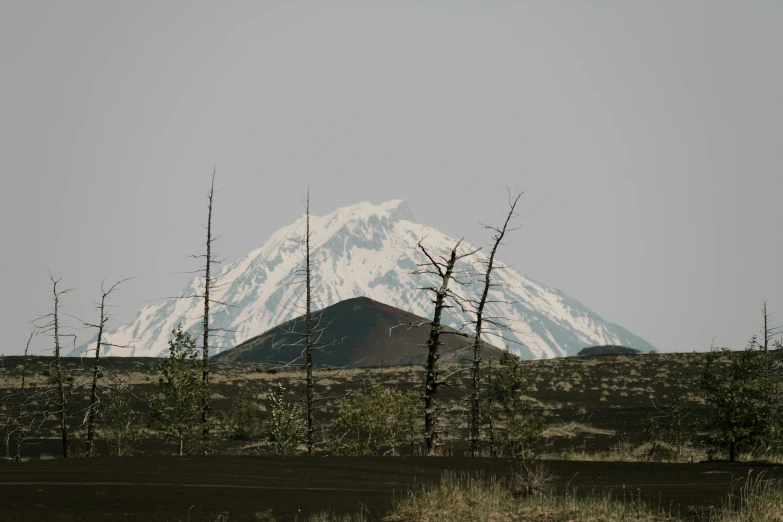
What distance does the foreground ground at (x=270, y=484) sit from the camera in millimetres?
14367

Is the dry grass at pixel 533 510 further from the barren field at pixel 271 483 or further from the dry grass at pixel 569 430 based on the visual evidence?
the dry grass at pixel 569 430

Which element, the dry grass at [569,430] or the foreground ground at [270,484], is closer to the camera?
the foreground ground at [270,484]

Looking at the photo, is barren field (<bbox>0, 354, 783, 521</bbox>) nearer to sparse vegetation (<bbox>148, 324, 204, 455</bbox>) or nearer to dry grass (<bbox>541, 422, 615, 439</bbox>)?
sparse vegetation (<bbox>148, 324, 204, 455</bbox>)

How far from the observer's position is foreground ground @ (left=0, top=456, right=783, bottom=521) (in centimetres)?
1437

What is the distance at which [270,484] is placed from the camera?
1780 centimetres

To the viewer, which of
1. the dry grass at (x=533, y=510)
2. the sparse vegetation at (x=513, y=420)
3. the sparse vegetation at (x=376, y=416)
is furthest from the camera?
the sparse vegetation at (x=376, y=416)

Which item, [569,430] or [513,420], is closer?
[513,420]

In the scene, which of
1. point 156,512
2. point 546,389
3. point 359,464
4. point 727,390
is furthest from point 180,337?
point 546,389

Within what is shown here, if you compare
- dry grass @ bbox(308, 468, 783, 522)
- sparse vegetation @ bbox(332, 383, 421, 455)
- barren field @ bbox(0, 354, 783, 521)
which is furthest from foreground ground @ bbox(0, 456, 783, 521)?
sparse vegetation @ bbox(332, 383, 421, 455)

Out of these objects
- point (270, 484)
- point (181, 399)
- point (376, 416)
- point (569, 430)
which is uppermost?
point (181, 399)

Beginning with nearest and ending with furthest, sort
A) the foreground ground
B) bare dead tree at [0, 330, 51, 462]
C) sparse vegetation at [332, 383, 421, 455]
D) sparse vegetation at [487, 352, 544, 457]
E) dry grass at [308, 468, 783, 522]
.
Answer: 1. dry grass at [308, 468, 783, 522]
2. the foreground ground
3. sparse vegetation at [487, 352, 544, 457]
4. sparse vegetation at [332, 383, 421, 455]
5. bare dead tree at [0, 330, 51, 462]

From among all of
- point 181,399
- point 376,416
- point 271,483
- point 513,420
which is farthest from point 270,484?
point 513,420

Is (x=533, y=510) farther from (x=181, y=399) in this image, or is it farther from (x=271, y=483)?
(x=181, y=399)

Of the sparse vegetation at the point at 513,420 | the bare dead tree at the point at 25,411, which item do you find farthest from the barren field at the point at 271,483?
the bare dead tree at the point at 25,411
